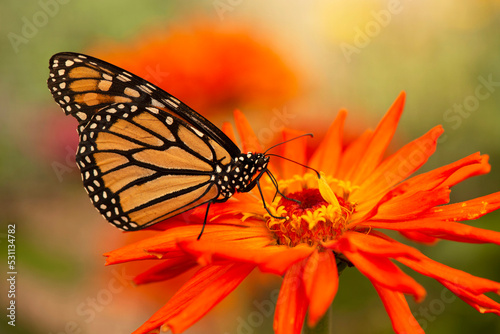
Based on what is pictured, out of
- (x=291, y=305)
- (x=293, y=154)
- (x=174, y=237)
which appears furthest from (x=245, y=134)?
(x=291, y=305)

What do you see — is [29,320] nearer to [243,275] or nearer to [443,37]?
[243,275]

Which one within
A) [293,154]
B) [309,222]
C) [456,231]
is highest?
[293,154]

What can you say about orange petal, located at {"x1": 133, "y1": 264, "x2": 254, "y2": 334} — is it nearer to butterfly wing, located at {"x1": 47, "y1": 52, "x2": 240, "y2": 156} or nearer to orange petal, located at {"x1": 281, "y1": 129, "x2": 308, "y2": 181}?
butterfly wing, located at {"x1": 47, "y1": 52, "x2": 240, "y2": 156}

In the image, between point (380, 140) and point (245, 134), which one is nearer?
point (380, 140)

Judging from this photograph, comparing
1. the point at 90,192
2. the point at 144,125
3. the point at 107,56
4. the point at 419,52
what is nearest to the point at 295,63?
the point at 419,52

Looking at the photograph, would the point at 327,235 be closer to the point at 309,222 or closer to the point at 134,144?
the point at 309,222

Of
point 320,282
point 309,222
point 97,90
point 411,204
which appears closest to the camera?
A: point 320,282
